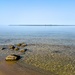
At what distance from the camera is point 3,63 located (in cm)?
2409

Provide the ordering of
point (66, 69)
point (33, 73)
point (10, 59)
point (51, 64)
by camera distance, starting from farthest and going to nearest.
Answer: point (10, 59) → point (51, 64) → point (66, 69) → point (33, 73)

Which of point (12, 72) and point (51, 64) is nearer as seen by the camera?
point (12, 72)

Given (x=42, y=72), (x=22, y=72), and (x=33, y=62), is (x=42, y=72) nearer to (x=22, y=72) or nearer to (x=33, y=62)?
(x=22, y=72)

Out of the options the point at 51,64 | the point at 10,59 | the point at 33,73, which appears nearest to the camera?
the point at 33,73

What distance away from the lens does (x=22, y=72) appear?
64.6 feet

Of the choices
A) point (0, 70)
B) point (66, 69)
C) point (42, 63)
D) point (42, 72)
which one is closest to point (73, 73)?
point (66, 69)

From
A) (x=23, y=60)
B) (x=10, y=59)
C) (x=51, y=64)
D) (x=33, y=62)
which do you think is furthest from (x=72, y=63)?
(x=10, y=59)

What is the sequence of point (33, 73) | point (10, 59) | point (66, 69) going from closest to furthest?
point (33, 73) < point (66, 69) < point (10, 59)

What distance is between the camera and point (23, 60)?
2586cm

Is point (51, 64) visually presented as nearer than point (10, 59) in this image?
Yes

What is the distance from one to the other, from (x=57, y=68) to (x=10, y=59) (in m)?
7.87

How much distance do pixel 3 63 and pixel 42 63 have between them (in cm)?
545

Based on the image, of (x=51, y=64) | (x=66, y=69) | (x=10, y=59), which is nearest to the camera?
(x=66, y=69)

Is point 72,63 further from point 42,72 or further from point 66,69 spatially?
point 42,72
